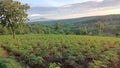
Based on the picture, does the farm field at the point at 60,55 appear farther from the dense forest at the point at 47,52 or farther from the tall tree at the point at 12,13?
the tall tree at the point at 12,13

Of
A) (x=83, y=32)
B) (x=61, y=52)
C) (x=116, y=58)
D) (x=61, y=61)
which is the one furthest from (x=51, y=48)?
(x=83, y=32)

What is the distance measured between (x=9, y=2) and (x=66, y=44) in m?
7.26

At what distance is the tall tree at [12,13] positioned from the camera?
3234 cm

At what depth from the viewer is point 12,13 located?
107 ft

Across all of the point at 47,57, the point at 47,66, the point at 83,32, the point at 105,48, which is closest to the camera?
the point at 47,66

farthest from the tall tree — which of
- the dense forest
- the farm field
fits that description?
the farm field

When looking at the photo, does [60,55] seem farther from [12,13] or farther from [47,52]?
[12,13]

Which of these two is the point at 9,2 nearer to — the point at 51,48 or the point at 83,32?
the point at 51,48

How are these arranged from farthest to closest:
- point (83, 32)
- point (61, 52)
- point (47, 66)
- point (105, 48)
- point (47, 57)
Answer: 1. point (83, 32)
2. point (105, 48)
3. point (61, 52)
4. point (47, 57)
5. point (47, 66)

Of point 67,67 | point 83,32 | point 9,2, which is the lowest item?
point 83,32

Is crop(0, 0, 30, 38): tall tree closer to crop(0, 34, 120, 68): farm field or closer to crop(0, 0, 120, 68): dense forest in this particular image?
crop(0, 0, 120, 68): dense forest

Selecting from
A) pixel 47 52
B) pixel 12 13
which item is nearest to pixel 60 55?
pixel 47 52

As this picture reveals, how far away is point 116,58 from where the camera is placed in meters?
28.2

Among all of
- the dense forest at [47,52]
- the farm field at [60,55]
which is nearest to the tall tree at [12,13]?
the dense forest at [47,52]
